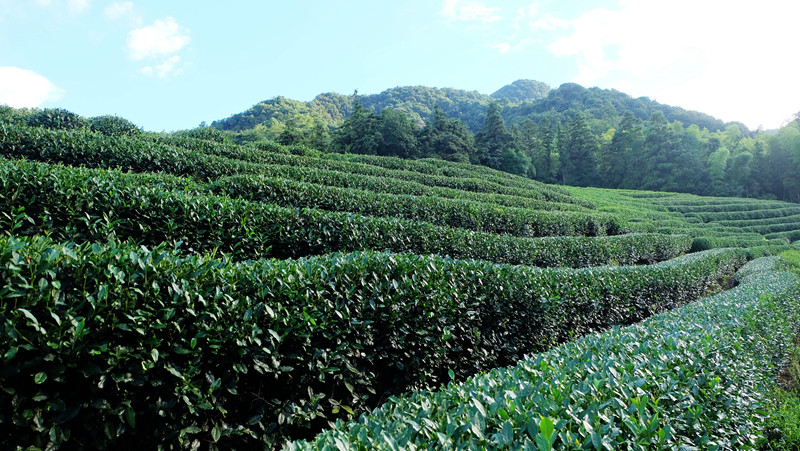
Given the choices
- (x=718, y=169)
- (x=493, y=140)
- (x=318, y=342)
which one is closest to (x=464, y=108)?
(x=493, y=140)

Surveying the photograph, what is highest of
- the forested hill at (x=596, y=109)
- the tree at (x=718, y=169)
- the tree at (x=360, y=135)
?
the forested hill at (x=596, y=109)

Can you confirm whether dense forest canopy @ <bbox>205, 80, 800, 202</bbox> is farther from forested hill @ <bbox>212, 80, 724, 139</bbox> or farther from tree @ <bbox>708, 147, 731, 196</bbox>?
forested hill @ <bbox>212, 80, 724, 139</bbox>

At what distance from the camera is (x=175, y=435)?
8.71 feet

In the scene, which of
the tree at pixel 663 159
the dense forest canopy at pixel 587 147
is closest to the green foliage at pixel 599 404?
the dense forest canopy at pixel 587 147

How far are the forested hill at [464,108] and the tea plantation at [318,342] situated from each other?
5478 cm

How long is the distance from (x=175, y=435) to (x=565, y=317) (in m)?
6.11

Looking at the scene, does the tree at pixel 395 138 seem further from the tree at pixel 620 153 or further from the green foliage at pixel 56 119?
the tree at pixel 620 153

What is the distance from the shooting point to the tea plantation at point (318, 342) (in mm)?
2162

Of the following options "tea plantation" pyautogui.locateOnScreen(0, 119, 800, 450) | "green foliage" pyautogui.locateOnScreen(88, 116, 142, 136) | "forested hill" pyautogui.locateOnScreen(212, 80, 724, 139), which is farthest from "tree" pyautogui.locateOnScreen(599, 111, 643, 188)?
"green foliage" pyautogui.locateOnScreen(88, 116, 142, 136)

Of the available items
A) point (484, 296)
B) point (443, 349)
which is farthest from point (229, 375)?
point (484, 296)

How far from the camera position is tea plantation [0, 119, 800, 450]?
85.1 inches

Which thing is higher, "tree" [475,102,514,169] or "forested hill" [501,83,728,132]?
"forested hill" [501,83,728,132]

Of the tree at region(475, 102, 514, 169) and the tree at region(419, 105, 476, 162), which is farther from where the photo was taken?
the tree at region(475, 102, 514, 169)

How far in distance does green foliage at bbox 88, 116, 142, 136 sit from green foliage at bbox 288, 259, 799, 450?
17776 mm
